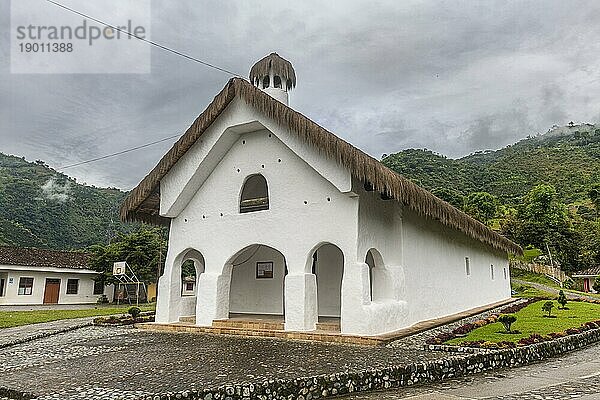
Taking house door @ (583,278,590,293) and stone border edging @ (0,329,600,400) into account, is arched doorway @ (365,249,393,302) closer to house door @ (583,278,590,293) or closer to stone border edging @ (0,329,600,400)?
stone border edging @ (0,329,600,400)

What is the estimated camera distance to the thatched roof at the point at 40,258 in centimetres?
2744

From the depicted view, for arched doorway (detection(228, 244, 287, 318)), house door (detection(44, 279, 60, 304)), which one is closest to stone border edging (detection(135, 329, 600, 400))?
arched doorway (detection(228, 244, 287, 318))

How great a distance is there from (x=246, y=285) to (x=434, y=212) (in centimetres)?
577

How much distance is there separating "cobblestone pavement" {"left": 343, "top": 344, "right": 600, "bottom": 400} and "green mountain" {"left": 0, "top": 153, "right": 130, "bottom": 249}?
133 ft

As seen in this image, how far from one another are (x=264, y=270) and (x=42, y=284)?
20768 millimetres

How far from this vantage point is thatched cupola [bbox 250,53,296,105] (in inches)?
542

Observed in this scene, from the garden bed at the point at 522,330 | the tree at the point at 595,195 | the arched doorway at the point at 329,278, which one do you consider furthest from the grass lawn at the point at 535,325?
the tree at the point at 595,195

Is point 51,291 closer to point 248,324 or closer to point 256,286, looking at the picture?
point 256,286

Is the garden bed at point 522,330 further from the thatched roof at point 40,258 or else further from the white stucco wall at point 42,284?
the thatched roof at point 40,258

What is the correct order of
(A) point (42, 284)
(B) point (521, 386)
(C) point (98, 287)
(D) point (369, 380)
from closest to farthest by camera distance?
(D) point (369, 380) < (B) point (521, 386) < (A) point (42, 284) < (C) point (98, 287)

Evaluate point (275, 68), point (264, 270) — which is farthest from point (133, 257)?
point (275, 68)

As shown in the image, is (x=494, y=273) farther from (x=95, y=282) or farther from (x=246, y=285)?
(x=95, y=282)

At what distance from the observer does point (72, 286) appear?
3072 cm

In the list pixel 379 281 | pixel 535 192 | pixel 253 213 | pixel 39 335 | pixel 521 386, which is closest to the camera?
pixel 521 386
